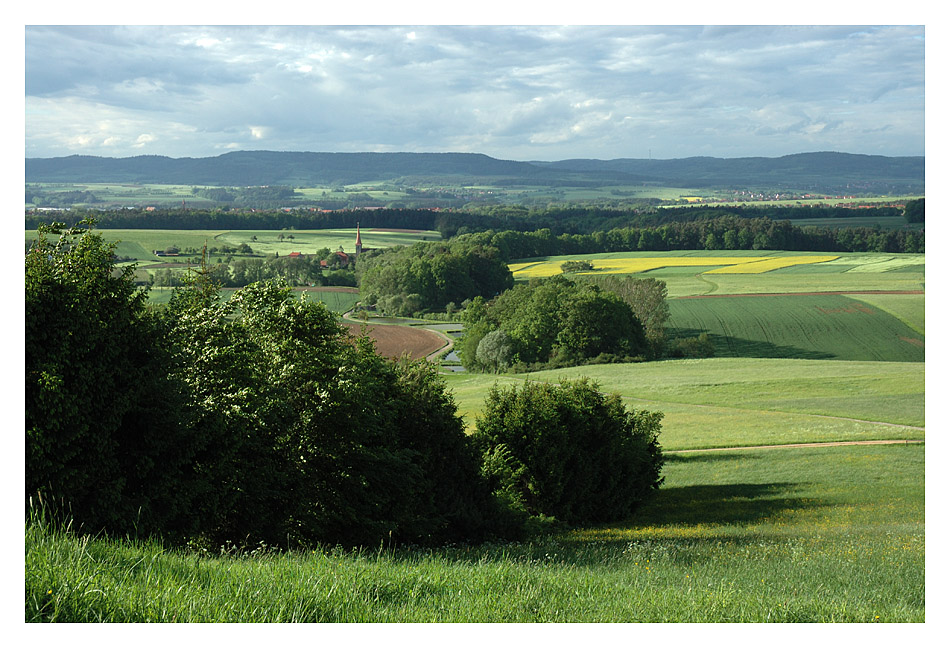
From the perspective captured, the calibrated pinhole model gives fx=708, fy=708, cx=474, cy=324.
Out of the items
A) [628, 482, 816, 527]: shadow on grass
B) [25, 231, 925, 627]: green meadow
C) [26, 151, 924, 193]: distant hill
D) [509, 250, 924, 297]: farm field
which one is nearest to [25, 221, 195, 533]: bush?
[25, 231, 925, 627]: green meadow

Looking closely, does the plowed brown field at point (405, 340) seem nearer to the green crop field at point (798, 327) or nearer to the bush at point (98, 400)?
the green crop field at point (798, 327)

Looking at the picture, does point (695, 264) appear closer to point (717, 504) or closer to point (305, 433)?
point (717, 504)

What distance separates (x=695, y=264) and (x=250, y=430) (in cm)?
4744

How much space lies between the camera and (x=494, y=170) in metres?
43.0

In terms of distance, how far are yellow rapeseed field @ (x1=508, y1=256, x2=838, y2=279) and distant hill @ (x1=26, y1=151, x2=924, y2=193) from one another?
568 centimetres

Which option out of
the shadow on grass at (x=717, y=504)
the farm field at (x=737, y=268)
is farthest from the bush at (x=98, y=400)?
the farm field at (x=737, y=268)

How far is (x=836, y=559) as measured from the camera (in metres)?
10.1

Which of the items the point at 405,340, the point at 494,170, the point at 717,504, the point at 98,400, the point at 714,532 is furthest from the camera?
the point at 405,340

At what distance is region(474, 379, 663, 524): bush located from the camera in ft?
76.7

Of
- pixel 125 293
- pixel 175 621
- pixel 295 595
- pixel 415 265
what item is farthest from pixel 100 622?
pixel 415 265

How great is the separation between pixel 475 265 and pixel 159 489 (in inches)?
1521

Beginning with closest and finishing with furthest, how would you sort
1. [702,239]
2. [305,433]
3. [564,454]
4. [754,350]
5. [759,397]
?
[305,433] → [564,454] → [759,397] → [754,350] → [702,239]

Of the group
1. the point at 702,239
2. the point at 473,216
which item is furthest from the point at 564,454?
the point at 702,239
